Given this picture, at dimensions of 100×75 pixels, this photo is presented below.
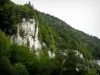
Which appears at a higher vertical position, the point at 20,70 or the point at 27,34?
the point at 27,34

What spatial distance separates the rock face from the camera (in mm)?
90856

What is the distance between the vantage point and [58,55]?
218ft

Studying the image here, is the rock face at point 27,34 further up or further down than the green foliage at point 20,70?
further up

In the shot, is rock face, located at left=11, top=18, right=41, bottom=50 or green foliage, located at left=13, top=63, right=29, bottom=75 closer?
green foliage, located at left=13, top=63, right=29, bottom=75

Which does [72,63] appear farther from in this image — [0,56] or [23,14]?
[23,14]

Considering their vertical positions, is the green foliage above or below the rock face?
below

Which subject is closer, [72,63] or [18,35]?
[72,63]

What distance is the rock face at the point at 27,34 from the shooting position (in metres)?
90.9

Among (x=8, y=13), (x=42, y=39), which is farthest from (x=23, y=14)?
(x=42, y=39)

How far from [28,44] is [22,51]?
19.5m

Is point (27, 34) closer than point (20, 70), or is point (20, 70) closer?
point (20, 70)

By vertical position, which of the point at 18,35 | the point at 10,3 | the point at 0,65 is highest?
the point at 10,3

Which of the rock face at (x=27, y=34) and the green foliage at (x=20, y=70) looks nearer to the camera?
the green foliage at (x=20, y=70)

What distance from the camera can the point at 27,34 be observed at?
95.1 metres
